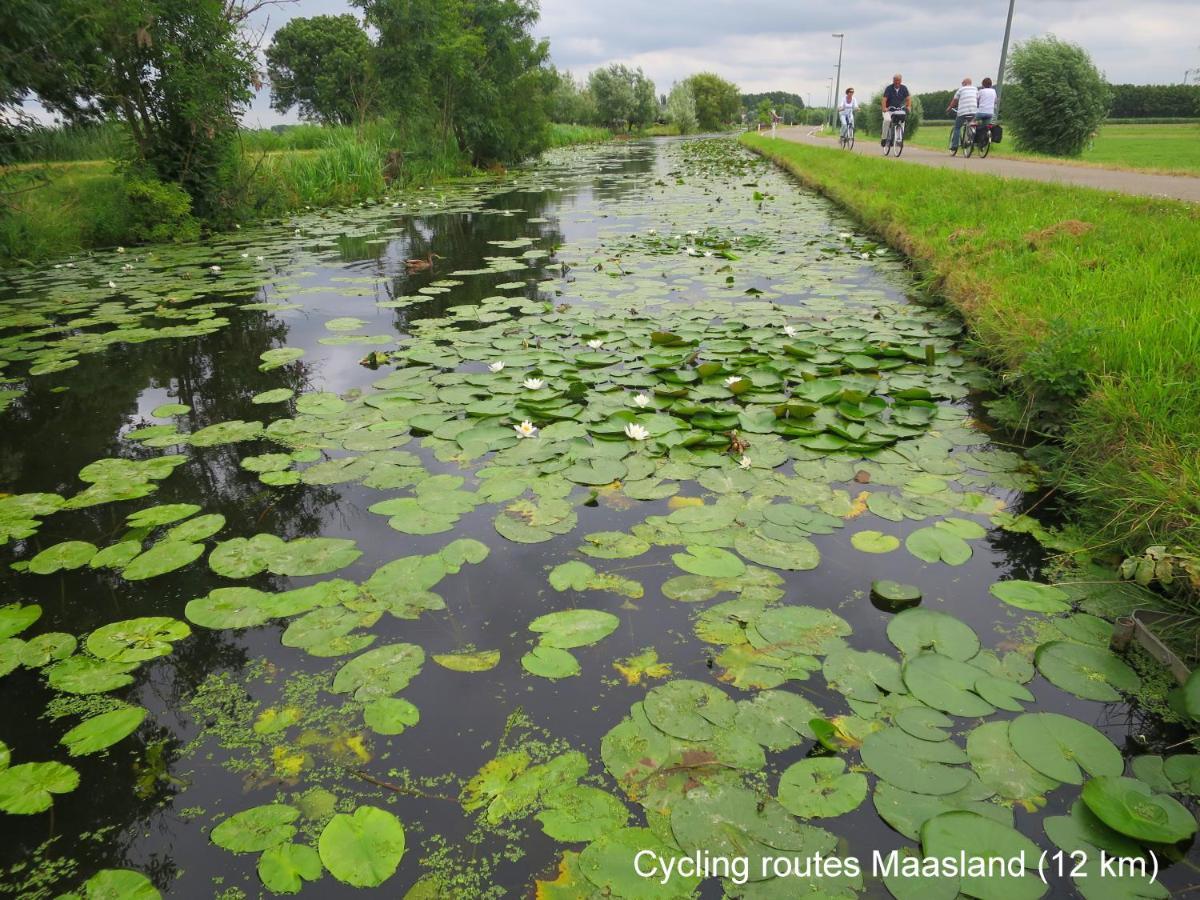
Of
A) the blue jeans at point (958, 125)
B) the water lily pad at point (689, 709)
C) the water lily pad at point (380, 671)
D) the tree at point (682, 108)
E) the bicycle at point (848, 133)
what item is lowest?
the water lily pad at point (689, 709)

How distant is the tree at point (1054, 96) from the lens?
13.8 metres

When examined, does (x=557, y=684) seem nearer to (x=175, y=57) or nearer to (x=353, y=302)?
(x=353, y=302)

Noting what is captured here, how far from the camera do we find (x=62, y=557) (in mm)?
2174

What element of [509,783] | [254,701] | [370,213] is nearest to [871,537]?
[509,783]

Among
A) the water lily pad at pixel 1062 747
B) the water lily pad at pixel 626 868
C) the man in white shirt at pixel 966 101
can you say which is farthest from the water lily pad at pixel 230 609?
the man in white shirt at pixel 966 101

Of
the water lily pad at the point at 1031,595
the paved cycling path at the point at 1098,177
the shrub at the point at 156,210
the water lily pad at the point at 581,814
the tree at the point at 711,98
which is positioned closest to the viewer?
the water lily pad at the point at 581,814

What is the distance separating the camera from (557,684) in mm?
1638

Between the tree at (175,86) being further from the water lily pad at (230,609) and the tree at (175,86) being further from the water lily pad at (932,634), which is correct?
the water lily pad at (932,634)

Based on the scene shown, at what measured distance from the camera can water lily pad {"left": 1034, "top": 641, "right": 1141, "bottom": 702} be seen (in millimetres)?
1564

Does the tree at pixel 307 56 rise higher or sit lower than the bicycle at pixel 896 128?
higher

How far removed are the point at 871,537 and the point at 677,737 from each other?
1106 mm

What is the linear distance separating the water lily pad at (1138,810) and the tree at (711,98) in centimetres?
7184

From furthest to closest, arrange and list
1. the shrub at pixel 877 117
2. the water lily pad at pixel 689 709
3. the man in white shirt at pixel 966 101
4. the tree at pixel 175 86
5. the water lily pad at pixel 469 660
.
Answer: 1. the shrub at pixel 877 117
2. the man in white shirt at pixel 966 101
3. the tree at pixel 175 86
4. the water lily pad at pixel 469 660
5. the water lily pad at pixel 689 709

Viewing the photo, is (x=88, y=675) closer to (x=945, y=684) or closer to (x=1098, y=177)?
(x=945, y=684)
